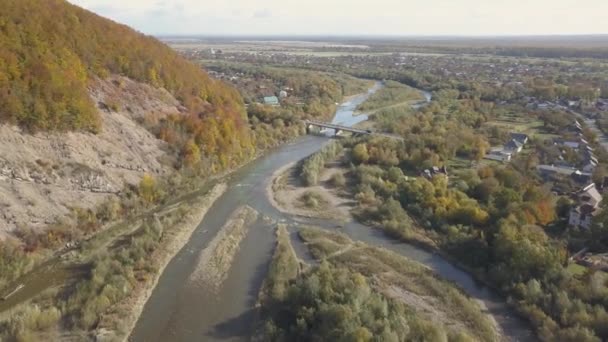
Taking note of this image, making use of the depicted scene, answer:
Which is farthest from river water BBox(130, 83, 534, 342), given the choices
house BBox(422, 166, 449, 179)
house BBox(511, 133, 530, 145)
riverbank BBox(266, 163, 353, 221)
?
house BBox(511, 133, 530, 145)

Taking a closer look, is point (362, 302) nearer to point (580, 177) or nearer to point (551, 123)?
point (580, 177)

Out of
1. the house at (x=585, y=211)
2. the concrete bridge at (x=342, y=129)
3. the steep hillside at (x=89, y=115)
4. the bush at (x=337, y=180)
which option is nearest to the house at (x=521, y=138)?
the concrete bridge at (x=342, y=129)

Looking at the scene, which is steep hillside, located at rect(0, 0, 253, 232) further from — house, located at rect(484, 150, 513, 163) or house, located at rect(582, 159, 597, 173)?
house, located at rect(582, 159, 597, 173)

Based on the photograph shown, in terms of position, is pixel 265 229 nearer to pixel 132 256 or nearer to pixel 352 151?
pixel 132 256

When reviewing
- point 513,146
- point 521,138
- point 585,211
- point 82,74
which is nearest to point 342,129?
point 513,146

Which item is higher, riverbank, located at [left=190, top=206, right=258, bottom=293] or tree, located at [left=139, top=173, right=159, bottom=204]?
tree, located at [left=139, top=173, right=159, bottom=204]

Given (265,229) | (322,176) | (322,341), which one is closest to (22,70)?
(265,229)
